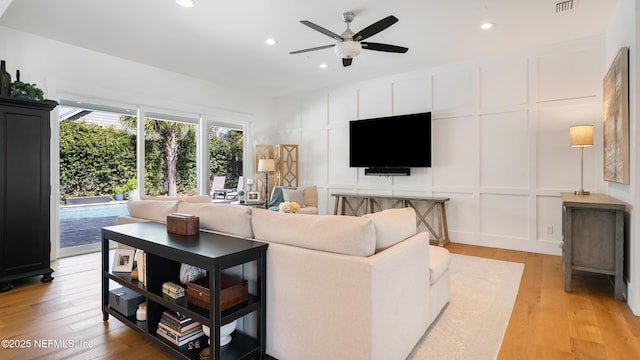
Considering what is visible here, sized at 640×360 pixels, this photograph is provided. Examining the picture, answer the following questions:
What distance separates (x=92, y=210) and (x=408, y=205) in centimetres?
489

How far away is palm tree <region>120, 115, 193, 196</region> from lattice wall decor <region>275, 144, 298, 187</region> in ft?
6.15

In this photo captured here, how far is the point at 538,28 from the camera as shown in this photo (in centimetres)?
375

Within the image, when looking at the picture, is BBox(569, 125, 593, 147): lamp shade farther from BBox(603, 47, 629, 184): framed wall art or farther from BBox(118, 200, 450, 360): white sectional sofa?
BBox(118, 200, 450, 360): white sectional sofa

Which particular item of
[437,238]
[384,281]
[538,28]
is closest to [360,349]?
[384,281]

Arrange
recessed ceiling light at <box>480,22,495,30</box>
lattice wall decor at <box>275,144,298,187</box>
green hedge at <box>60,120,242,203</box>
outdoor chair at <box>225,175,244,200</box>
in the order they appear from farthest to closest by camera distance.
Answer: lattice wall decor at <box>275,144,298,187</box> → outdoor chair at <box>225,175,244,200</box> → green hedge at <box>60,120,242,203</box> → recessed ceiling light at <box>480,22,495,30</box>

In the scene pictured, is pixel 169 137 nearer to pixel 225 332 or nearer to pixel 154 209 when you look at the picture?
pixel 154 209

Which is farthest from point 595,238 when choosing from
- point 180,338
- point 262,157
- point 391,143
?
point 262,157

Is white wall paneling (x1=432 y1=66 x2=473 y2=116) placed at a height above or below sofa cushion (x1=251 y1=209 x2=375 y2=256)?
above

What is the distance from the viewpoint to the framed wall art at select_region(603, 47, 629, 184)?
2699 millimetres

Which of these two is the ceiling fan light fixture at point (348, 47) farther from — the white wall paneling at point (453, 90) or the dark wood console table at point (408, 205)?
the dark wood console table at point (408, 205)

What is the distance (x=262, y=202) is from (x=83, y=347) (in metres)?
4.07

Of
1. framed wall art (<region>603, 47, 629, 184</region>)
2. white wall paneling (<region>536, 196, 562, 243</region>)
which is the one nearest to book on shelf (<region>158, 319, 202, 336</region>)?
framed wall art (<region>603, 47, 629, 184</region>)

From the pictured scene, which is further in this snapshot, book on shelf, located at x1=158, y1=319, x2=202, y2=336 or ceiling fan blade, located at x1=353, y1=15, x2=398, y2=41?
ceiling fan blade, located at x1=353, y1=15, x2=398, y2=41

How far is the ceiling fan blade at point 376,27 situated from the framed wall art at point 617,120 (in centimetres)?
202
